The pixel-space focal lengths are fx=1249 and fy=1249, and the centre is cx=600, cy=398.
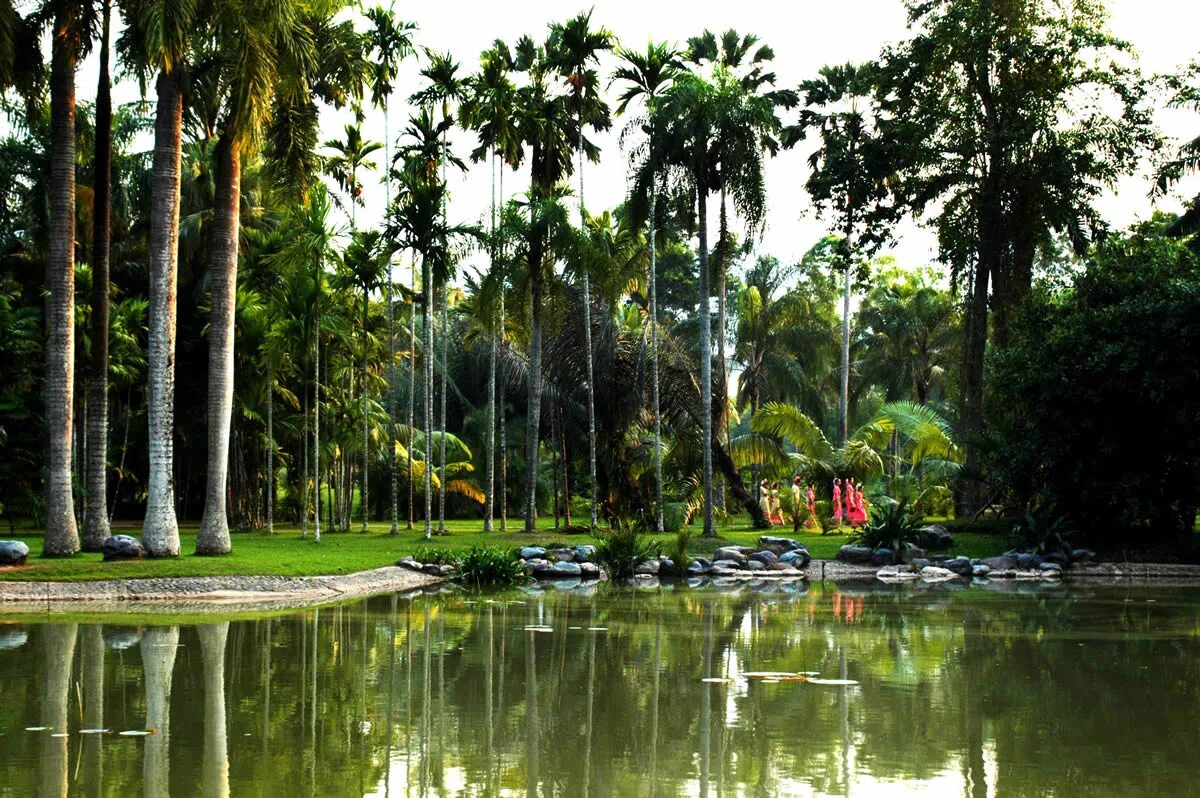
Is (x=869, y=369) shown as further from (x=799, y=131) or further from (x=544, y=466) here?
(x=799, y=131)

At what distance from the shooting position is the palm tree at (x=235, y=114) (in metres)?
20.5

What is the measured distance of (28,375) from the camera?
32.2m

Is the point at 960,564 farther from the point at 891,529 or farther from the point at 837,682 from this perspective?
the point at 837,682

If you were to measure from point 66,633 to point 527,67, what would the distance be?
917 inches

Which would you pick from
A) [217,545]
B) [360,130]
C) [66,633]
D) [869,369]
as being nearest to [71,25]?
[217,545]

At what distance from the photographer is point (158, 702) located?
1004 cm

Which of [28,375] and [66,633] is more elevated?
[28,375]

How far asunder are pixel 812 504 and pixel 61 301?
22.5m

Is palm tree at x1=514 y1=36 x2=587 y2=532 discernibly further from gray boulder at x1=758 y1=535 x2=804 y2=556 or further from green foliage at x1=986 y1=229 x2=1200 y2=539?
green foliage at x1=986 y1=229 x2=1200 y2=539

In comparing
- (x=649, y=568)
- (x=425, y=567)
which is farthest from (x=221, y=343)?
(x=649, y=568)

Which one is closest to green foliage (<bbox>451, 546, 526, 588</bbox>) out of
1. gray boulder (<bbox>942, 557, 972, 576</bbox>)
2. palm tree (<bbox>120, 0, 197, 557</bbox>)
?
palm tree (<bbox>120, 0, 197, 557</bbox>)

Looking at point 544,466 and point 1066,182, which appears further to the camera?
point 544,466

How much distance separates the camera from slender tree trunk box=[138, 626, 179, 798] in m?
7.33

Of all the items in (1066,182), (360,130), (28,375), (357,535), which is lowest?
(357,535)
